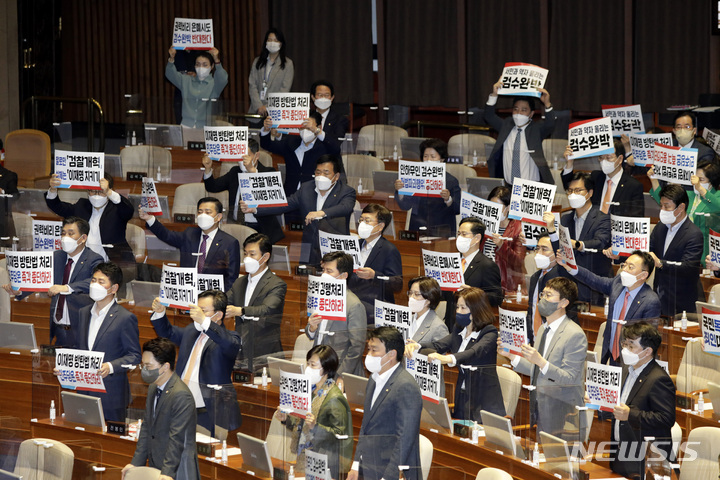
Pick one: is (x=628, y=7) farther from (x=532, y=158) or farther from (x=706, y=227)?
(x=706, y=227)

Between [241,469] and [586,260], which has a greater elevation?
[586,260]

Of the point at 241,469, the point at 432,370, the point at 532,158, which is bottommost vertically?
the point at 241,469

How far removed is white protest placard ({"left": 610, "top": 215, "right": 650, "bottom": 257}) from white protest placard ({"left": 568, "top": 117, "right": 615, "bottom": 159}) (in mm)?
1077

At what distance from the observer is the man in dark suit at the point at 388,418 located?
6.57 m

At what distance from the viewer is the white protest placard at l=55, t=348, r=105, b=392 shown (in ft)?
26.3

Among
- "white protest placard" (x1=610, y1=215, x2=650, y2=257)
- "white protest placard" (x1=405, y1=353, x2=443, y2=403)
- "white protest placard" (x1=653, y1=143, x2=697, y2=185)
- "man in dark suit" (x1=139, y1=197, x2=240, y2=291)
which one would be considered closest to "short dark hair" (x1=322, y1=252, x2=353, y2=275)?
"white protest placard" (x1=405, y1=353, x2=443, y2=403)

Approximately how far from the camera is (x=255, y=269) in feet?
28.7

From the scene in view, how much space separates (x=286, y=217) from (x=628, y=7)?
5.40m

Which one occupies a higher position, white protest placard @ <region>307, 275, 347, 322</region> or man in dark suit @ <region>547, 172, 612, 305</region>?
man in dark suit @ <region>547, 172, 612, 305</region>

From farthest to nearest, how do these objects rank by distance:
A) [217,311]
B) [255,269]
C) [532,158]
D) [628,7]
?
[628,7] → [532,158] → [255,269] → [217,311]

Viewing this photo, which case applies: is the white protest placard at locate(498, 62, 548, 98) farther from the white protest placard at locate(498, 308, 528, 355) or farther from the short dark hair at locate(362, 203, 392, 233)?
the white protest placard at locate(498, 308, 528, 355)

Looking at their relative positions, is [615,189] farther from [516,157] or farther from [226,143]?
[226,143]

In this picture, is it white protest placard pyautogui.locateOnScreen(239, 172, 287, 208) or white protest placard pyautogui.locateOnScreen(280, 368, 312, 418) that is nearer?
white protest placard pyautogui.locateOnScreen(280, 368, 312, 418)

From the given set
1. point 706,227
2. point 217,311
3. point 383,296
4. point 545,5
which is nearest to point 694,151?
point 706,227
